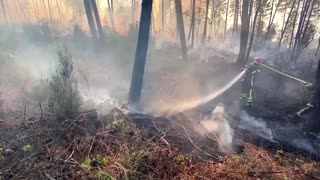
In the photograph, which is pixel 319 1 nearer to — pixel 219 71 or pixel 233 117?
pixel 219 71

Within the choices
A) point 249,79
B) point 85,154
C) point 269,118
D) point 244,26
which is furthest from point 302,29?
point 85,154

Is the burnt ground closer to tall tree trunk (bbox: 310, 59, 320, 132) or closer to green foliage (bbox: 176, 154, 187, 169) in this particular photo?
tall tree trunk (bbox: 310, 59, 320, 132)

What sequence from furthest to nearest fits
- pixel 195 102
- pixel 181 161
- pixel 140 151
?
pixel 195 102, pixel 181 161, pixel 140 151

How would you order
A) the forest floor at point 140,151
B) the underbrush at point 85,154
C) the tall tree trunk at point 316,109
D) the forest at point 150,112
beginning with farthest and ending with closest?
the tall tree trunk at point 316,109 < the forest at point 150,112 < the forest floor at point 140,151 < the underbrush at point 85,154

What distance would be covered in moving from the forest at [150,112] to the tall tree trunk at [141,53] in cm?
4

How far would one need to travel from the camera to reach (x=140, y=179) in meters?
5.12

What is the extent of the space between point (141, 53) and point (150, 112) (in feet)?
7.94

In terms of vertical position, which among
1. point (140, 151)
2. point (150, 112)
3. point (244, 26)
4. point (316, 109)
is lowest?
point (150, 112)

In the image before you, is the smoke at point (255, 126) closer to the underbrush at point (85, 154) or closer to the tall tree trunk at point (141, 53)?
the underbrush at point (85, 154)

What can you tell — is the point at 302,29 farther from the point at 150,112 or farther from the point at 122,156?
the point at 122,156

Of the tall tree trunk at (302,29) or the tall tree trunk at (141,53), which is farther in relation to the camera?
the tall tree trunk at (302,29)

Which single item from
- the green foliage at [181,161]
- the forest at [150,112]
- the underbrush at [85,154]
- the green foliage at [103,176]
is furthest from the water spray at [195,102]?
the green foliage at [103,176]

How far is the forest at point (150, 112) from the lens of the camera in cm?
550

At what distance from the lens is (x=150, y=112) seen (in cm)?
1035
